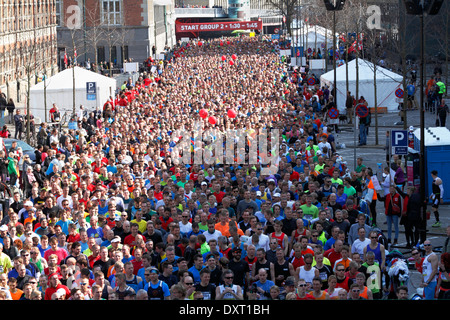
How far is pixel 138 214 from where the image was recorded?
14.3m

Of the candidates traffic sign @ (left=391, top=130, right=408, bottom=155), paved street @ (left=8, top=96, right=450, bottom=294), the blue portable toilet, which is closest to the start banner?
paved street @ (left=8, top=96, right=450, bottom=294)

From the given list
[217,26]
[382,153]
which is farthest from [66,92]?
[217,26]

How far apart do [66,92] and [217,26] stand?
75758mm

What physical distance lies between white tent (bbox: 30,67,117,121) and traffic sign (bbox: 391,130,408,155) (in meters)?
21.1

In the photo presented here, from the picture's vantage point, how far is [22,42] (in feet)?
188

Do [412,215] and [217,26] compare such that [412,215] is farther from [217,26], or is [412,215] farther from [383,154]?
[217,26]

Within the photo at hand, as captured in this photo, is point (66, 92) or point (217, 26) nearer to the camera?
point (66, 92)

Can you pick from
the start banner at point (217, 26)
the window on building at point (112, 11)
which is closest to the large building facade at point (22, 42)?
the window on building at point (112, 11)

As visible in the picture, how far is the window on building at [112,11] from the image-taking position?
81812mm

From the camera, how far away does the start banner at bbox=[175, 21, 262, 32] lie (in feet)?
367

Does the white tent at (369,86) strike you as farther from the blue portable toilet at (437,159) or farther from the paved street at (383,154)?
the blue portable toilet at (437,159)

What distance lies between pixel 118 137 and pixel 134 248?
475 inches
